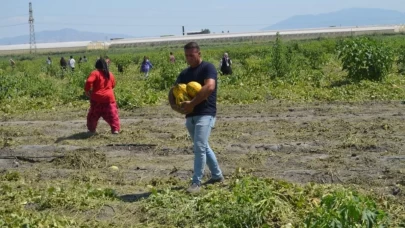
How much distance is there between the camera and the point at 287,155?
333 inches

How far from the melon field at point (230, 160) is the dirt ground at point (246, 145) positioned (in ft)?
0.06

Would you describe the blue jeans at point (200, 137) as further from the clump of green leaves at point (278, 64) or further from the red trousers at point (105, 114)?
the clump of green leaves at point (278, 64)

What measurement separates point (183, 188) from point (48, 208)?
1.52 meters

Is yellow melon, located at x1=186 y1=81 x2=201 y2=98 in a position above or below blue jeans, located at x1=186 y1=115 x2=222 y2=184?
above

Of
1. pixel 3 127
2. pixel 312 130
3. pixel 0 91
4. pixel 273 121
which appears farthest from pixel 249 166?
pixel 0 91

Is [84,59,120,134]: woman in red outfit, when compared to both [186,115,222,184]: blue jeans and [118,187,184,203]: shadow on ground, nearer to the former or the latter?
[118,187,184,203]: shadow on ground

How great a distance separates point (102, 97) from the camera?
34.2 ft

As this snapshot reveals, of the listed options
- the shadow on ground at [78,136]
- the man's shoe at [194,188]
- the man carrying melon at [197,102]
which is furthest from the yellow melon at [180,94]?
the shadow on ground at [78,136]

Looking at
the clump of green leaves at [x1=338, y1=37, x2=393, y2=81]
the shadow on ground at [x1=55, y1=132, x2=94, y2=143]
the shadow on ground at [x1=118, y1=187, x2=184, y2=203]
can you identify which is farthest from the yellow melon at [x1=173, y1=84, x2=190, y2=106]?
the clump of green leaves at [x1=338, y1=37, x2=393, y2=81]

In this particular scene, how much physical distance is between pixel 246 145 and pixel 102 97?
9.42 feet

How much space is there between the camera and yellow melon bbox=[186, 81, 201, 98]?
6.43 metres

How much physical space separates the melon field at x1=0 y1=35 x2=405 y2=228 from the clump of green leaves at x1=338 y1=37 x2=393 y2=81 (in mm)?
41

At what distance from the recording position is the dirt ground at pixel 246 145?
7.49 meters

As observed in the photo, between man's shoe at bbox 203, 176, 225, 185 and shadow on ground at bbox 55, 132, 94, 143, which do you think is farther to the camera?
shadow on ground at bbox 55, 132, 94, 143
